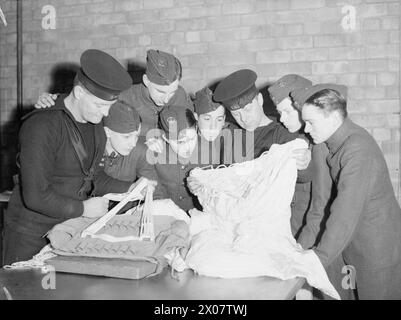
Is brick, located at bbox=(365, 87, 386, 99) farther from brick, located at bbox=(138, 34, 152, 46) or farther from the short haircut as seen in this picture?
brick, located at bbox=(138, 34, 152, 46)

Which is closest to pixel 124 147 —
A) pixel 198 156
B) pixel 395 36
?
pixel 198 156

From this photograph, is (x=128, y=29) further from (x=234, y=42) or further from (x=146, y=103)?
(x=146, y=103)

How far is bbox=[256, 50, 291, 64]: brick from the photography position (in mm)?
3660

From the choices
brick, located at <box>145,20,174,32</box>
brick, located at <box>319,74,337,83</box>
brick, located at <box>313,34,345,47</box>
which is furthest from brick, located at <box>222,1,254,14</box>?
brick, located at <box>319,74,337,83</box>

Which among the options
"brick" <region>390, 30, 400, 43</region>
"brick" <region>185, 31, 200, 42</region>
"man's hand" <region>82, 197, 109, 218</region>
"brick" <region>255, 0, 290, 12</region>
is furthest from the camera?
"brick" <region>185, 31, 200, 42</region>

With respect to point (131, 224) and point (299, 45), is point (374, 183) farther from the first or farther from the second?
point (299, 45)

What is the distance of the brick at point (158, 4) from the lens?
393 centimetres

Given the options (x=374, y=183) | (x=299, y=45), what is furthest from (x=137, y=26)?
(x=374, y=183)

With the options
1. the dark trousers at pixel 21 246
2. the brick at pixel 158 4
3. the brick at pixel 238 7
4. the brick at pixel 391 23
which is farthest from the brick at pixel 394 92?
the dark trousers at pixel 21 246

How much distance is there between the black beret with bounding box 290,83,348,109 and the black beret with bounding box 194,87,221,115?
0.43 metres

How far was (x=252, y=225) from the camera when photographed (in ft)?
5.67

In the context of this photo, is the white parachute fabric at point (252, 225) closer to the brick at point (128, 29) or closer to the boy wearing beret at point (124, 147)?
the boy wearing beret at point (124, 147)

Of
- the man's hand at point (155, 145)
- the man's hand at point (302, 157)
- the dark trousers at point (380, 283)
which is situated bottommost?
the dark trousers at point (380, 283)

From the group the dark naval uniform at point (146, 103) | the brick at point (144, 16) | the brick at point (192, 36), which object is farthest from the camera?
the brick at point (144, 16)
